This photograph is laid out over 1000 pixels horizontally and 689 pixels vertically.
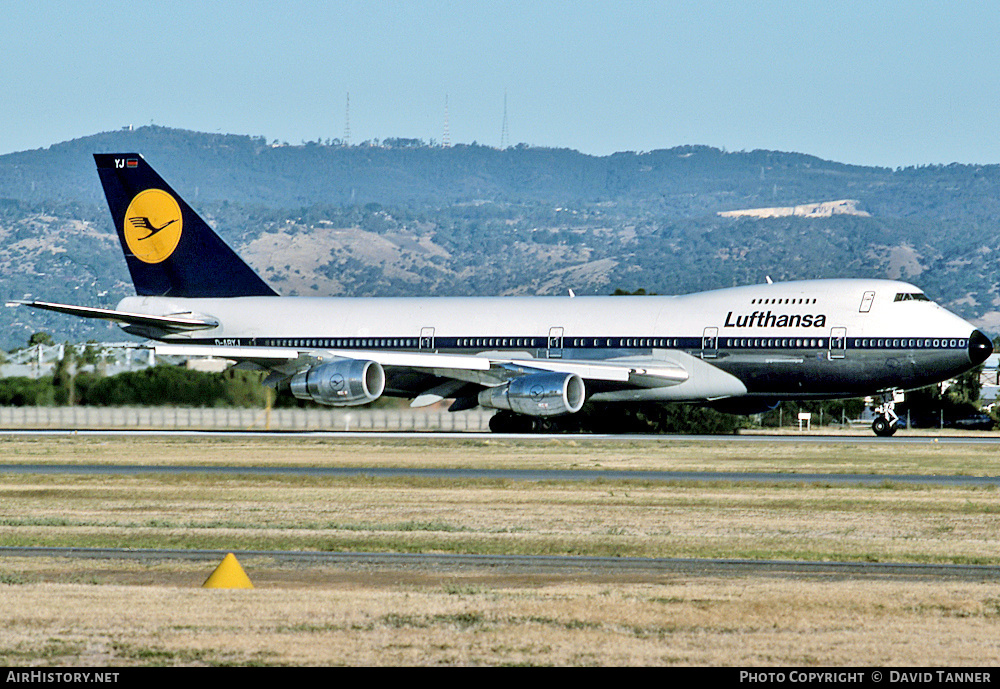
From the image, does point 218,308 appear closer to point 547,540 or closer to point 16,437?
point 16,437

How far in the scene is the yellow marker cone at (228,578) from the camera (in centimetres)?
1434

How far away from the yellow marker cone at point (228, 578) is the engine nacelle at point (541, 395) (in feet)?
84.1

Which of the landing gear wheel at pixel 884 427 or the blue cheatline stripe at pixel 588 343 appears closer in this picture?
the blue cheatline stripe at pixel 588 343

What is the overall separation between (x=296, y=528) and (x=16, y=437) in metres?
24.4

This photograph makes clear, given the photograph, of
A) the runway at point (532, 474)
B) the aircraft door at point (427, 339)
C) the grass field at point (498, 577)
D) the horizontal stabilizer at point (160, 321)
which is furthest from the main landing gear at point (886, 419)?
the horizontal stabilizer at point (160, 321)

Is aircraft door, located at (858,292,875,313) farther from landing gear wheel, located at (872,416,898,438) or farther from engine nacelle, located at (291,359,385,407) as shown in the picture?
engine nacelle, located at (291,359,385,407)

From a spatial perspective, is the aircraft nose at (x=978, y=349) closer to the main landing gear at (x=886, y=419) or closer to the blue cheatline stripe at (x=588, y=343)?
the blue cheatline stripe at (x=588, y=343)

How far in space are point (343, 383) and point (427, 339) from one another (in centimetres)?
520

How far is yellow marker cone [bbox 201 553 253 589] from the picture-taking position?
14.3 m

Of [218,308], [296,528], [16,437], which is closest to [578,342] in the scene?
[218,308]

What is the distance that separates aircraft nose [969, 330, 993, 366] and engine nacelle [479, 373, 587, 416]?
10683 mm

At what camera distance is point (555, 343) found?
43.7 metres

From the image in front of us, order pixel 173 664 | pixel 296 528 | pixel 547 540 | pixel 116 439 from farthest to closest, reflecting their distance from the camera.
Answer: pixel 116 439, pixel 296 528, pixel 547 540, pixel 173 664

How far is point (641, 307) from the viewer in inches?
1714
